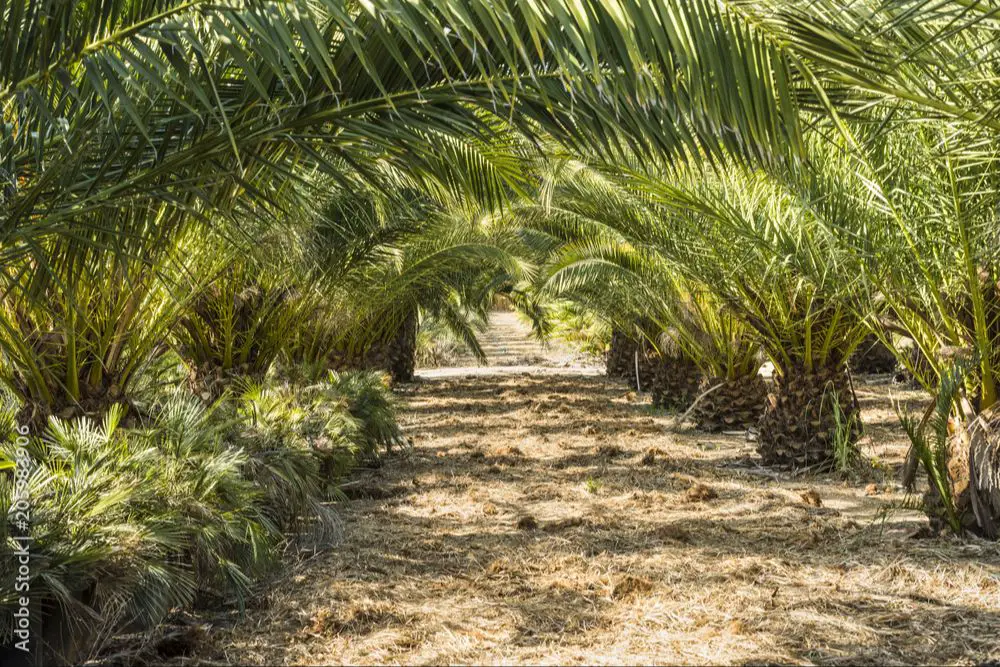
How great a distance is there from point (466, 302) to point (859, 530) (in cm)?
1242

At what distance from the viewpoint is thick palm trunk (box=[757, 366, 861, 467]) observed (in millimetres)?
7832

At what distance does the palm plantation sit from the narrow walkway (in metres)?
11.0

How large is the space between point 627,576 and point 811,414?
3.69 m

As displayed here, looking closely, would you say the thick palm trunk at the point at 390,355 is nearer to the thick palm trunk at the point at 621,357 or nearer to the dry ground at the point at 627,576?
the thick palm trunk at the point at 621,357

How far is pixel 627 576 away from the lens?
186 inches

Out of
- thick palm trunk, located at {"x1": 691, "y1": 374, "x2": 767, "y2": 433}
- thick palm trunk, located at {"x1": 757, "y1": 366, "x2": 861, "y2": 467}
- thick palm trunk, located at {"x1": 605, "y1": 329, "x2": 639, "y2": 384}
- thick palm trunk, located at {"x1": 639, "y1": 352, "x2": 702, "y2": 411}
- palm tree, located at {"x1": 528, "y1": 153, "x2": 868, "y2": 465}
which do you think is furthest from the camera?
thick palm trunk, located at {"x1": 605, "y1": 329, "x2": 639, "y2": 384}

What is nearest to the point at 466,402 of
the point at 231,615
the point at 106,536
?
the point at 231,615

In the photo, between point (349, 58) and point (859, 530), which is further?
point (859, 530)

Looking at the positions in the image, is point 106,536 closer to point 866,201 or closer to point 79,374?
point 79,374

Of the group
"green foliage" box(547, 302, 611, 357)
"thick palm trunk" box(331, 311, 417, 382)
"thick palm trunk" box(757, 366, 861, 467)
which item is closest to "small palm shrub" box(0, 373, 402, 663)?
"thick palm trunk" box(757, 366, 861, 467)

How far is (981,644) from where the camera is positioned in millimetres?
3809

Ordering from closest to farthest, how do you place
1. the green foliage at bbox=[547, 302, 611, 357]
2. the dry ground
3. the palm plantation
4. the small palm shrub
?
the palm plantation, the small palm shrub, the dry ground, the green foliage at bbox=[547, 302, 611, 357]

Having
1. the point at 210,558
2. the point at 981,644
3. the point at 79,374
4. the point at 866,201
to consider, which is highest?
the point at 866,201

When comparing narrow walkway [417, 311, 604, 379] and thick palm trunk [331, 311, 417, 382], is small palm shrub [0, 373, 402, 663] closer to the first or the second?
thick palm trunk [331, 311, 417, 382]
